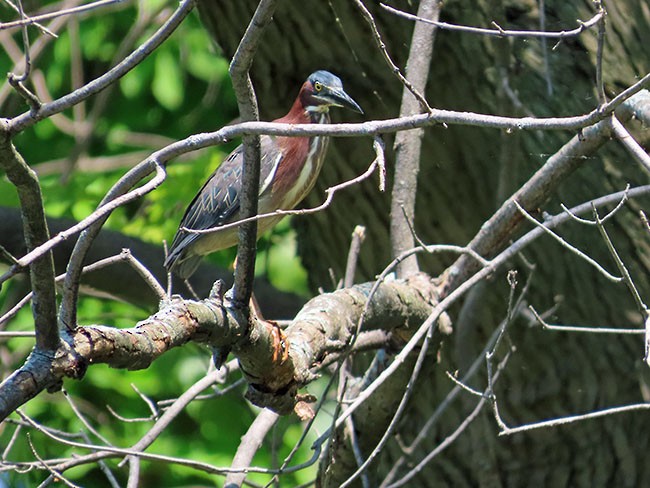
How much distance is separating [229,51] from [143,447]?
64.2 inches

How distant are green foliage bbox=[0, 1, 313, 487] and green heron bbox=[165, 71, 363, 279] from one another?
593mm

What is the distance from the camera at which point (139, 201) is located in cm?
529

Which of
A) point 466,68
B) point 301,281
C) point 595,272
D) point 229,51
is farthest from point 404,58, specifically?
point 301,281

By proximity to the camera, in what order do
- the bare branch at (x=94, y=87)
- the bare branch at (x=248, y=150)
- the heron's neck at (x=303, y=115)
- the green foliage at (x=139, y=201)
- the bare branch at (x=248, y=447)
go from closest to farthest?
1. the bare branch at (x=94, y=87)
2. the bare branch at (x=248, y=150)
3. the bare branch at (x=248, y=447)
4. the heron's neck at (x=303, y=115)
5. the green foliage at (x=139, y=201)

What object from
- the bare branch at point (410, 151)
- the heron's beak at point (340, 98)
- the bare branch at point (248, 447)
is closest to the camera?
the bare branch at point (248, 447)

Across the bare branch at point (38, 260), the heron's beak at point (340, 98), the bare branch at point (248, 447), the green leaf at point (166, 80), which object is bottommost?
the bare branch at point (248, 447)

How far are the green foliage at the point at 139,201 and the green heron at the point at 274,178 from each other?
0.59m

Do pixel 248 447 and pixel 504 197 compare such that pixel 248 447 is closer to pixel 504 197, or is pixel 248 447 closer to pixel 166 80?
pixel 504 197

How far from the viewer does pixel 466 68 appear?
321 cm

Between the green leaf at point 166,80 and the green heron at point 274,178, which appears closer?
the green heron at point 274,178

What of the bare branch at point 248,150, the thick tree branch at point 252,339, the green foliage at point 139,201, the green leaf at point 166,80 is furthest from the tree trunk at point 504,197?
the green leaf at point 166,80

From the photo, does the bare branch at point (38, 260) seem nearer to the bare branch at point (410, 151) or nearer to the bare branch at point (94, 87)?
the bare branch at point (94, 87)

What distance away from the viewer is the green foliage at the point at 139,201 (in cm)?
445

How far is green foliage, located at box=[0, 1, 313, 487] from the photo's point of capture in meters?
4.45
